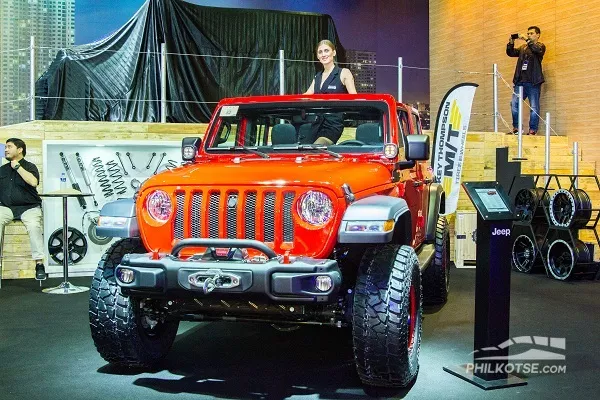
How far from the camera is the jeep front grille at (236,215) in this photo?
3.77 meters

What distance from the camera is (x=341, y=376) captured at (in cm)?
418

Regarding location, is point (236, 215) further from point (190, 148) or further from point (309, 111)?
point (309, 111)

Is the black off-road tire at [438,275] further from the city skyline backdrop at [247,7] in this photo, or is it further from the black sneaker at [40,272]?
the city skyline backdrop at [247,7]

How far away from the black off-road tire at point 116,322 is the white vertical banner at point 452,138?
538 cm

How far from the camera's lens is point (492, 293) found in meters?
4.04

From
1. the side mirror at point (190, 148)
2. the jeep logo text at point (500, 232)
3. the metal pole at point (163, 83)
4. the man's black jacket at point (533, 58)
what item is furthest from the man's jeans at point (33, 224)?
the man's black jacket at point (533, 58)

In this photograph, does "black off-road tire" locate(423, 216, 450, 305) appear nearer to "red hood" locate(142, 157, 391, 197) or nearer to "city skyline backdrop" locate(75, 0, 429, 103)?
"red hood" locate(142, 157, 391, 197)

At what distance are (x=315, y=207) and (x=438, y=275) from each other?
299 cm

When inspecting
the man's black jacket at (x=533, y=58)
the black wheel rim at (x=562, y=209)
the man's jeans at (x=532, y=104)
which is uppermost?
the man's black jacket at (x=533, y=58)

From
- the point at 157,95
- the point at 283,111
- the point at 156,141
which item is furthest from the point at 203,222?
the point at 157,95

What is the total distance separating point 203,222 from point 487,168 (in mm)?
7072

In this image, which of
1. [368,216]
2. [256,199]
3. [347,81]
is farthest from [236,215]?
[347,81]

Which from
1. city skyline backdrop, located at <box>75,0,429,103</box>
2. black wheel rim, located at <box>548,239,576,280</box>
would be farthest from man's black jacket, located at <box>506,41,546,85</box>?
black wheel rim, located at <box>548,239,576,280</box>

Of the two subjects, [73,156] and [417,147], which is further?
[73,156]
